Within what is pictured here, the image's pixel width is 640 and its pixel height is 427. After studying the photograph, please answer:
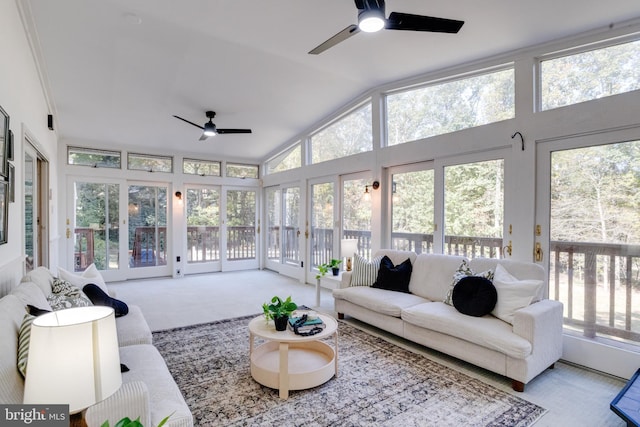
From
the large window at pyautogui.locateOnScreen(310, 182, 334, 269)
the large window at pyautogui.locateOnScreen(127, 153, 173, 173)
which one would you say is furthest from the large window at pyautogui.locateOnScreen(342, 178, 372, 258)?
the large window at pyautogui.locateOnScreen(127, 153, 173, 173)

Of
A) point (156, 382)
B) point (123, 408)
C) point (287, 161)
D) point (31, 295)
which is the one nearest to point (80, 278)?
point (31, 295)

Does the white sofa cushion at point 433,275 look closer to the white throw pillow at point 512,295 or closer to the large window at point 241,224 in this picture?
the white throw pillow at point 512,295

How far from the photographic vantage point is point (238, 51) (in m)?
3.75

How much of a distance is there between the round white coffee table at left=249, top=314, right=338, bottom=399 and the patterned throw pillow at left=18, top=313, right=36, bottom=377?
1.37m

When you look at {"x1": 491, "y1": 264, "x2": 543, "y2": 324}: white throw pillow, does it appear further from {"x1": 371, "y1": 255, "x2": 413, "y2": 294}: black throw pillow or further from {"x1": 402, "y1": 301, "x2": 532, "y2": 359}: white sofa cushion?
{"x1": 371, "y1": 255, "x2": 413, "y2": 294}: black throw pillow

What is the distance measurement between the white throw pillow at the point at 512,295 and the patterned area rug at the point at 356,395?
588 millimetres

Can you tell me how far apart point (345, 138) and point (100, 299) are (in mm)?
4043

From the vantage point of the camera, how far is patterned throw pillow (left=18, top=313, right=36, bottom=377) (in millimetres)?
1351

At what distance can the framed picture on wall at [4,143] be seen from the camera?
217 cm

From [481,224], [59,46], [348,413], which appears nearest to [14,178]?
[59,46]

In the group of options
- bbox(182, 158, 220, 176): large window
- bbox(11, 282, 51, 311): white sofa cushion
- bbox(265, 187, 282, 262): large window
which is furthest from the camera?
bbox(265, 187, 282, 262): large window

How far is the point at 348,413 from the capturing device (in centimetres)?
221

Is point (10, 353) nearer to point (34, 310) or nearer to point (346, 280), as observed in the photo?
point (34, 310)

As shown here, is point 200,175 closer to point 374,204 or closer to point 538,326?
point 374,204
